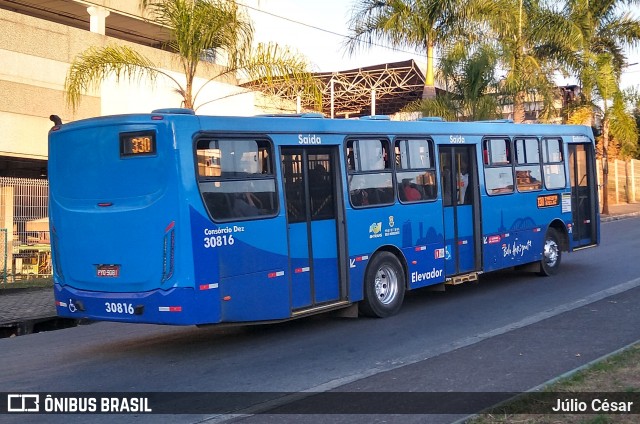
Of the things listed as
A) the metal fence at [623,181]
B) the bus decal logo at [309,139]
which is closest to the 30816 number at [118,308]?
the bus decal logo at [309,139]

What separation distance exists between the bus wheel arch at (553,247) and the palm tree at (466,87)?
27.0 ft

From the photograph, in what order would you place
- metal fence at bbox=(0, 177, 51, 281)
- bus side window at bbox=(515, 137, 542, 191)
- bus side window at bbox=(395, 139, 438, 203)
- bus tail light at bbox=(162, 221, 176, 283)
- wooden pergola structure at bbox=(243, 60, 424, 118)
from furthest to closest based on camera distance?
1. wooden pergola structure at bbox=(243, 60, 424, 118)
2. metal fence at bbox=(0, 177, 51, 281)
3. bus side window at bbox=(515, 137, 542, 191)
4. bus side window at bbox=(395, 139, 438, 203)
5. bus tail light at bbox=(162, 221, 176, 283)

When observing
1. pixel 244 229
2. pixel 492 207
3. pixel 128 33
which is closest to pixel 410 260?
pixel 492 207

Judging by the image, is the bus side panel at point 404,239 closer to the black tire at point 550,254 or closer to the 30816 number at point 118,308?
the 30816 number at point 118,308

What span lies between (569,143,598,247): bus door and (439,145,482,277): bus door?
13.1 ft

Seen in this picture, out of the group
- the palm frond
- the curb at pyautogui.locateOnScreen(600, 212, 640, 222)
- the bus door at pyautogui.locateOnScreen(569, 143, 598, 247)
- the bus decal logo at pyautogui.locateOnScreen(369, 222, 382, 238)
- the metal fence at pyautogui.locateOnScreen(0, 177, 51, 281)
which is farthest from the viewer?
the curb at pyautogui.locateOnScreen(600, 212, 640, 222)

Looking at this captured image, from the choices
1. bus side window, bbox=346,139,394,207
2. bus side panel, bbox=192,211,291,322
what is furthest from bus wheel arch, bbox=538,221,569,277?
bus side panel, bbox=192,211,291,322

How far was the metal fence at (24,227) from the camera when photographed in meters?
18.3

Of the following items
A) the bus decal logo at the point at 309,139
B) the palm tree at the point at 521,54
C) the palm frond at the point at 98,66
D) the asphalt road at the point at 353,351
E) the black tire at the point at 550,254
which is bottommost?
the asphalt road at the point at 353,351

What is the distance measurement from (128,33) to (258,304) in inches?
917

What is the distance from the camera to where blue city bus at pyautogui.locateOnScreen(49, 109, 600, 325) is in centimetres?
909

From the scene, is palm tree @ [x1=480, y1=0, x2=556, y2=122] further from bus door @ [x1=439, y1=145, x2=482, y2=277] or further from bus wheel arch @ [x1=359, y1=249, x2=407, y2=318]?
bus wheel arch @ [x1=359, y1=249, x2=407, y2=318]

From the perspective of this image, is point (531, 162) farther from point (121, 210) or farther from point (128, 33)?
point (128, 33)

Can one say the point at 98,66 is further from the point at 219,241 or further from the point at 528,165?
the point at 528,165
